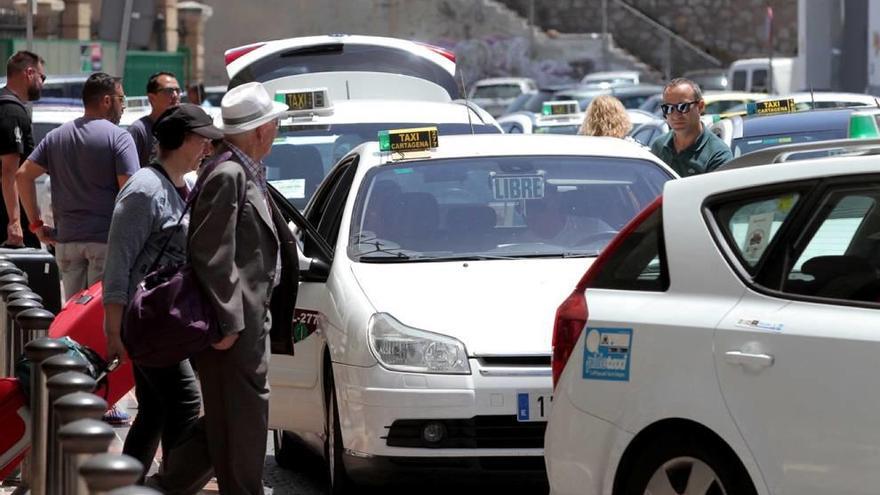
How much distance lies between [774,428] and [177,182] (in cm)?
269

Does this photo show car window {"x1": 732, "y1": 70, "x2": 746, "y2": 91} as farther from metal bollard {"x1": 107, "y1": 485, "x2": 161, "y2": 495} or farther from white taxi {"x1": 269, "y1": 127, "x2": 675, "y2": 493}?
metal bollard {"x1": 107, "y1": 485, "x2": 161, "y2": 495}

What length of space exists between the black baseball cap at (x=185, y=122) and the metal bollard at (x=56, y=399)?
1.66 metres

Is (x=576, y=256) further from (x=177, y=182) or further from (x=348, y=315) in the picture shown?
(x=177, y=182)

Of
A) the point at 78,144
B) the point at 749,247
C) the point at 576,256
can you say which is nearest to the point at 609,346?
the point at 749,247

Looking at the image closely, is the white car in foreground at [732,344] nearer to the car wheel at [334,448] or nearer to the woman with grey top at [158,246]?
the woman with grey top at [158,246]

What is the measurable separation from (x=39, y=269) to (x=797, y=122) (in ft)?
18.4

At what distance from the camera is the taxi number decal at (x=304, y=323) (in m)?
7.85

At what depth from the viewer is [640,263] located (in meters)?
5.85

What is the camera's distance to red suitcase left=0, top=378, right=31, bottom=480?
6.31m

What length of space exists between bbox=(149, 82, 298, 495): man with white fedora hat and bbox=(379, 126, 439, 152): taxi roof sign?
2145mm

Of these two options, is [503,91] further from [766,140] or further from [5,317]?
[5,317]

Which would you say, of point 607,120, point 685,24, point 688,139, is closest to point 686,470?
point 688,139

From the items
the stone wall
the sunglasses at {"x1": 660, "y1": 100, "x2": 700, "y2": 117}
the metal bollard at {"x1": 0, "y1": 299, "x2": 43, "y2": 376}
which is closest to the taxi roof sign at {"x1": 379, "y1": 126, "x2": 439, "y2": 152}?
the metal bollard at {"x1": 0, "y1": 299, "x2": 43, "y2": 376}

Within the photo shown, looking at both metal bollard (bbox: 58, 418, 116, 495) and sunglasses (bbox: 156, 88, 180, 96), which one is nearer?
metal bollard (bbox: 58, 418, 116, 495)
